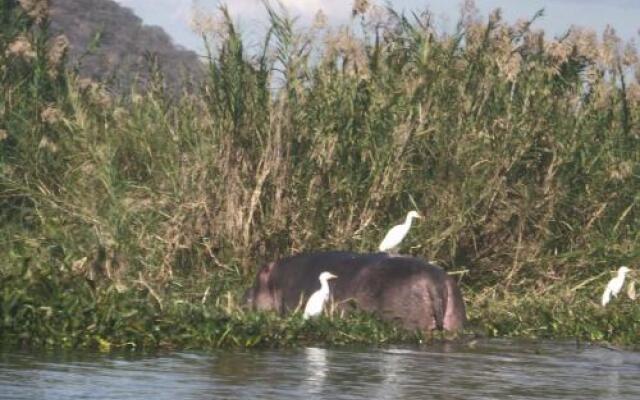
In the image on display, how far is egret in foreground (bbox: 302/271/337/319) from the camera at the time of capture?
1174 centimetres

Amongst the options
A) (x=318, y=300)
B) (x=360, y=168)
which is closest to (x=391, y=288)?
(x=318, y=300)

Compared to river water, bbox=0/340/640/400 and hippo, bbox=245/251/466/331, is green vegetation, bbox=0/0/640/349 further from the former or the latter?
river water, bbox=0/340/640/400

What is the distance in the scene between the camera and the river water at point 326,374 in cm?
845

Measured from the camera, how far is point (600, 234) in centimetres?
1541

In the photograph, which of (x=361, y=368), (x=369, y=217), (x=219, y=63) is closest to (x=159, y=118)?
(x=219, y=63)

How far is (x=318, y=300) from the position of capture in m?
11.8

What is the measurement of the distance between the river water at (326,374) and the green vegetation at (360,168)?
7.15 feet

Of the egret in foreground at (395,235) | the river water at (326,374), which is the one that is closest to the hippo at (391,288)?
the egret in foreground at (395,235)

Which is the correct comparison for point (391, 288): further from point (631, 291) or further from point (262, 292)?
point (631, 291)

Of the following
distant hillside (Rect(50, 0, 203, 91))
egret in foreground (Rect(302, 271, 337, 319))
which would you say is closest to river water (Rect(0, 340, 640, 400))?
egret in foreground (Rect(302, 271, 337, 319))

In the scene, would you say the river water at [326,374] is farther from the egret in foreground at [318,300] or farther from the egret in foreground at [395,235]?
the egret in foreground at [395,235]

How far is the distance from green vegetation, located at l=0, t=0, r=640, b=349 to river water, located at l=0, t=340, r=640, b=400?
7.15 ft

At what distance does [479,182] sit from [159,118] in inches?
119

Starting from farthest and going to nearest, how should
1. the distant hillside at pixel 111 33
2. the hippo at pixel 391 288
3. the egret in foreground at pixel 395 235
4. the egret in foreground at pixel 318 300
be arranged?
the distant hillside at pixel 111 33 < the egret in foreground at pixel 395 235 < the hippo at pixel 391 288 < the egret in foreground at pixel 318 300
